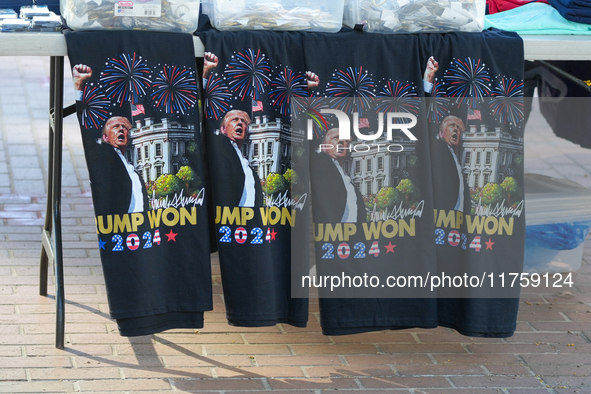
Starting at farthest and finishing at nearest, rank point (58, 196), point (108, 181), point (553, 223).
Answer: point (553, 223), point (58, 196), point (108, 181)

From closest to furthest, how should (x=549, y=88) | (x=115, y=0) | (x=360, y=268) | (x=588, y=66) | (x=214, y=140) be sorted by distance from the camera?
1. (x=115, y=0)
2. (x=214, y=140)
3. (x=360, y=268)
4. (x=588, y=66)
5. (x=549, y=88)

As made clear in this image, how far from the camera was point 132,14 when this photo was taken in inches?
82.4

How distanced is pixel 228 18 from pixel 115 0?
348 millimetres

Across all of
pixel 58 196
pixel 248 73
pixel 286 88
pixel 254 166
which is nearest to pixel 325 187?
pixel 254 166

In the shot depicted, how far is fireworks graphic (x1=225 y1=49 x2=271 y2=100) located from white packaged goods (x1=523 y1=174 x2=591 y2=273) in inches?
58.7

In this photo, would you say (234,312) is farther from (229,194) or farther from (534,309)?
(534,309)

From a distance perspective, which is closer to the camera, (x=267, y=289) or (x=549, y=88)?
(x=267, y=289)

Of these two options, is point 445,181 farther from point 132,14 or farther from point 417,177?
point 132,14

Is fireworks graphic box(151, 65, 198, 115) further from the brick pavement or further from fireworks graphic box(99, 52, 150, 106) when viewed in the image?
the brick pavement

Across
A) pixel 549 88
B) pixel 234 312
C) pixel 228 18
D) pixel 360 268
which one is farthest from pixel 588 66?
pixel 234 312

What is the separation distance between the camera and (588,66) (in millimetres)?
2877

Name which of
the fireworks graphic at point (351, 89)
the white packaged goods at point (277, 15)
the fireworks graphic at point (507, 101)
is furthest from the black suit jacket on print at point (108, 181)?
the fireworks graphic at point (507, 101)

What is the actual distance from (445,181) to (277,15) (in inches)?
31.2

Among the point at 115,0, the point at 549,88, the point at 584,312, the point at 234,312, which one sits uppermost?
the point at 115,0
